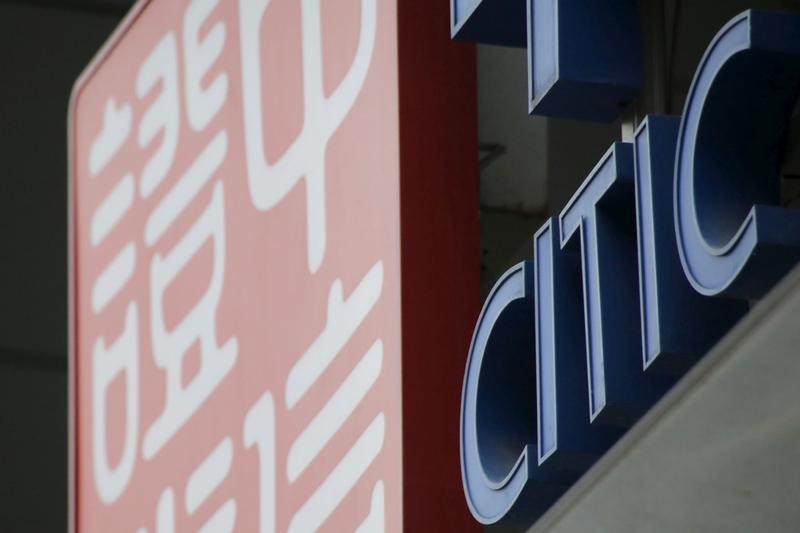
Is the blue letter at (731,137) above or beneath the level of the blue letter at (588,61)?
beneath

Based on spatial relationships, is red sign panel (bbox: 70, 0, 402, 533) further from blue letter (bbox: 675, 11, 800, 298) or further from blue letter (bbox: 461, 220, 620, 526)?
blue letter (bbox: 675, 11, 800, 298)

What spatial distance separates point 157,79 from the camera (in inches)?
180

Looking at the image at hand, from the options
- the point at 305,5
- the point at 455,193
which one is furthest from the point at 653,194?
the point at 305,5

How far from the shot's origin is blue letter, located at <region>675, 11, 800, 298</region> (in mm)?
2684

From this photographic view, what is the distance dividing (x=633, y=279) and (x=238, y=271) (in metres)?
1.11

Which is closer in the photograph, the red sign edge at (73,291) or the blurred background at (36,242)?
the red sign edge at (73,291)

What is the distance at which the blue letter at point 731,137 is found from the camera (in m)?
2.68

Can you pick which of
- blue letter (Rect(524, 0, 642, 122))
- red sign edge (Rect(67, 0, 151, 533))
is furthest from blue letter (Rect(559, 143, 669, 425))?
red sign edge (Rect(67, 0, 151, 533))

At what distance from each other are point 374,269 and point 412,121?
22cm

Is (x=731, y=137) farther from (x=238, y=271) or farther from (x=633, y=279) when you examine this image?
(x=238, y=271)

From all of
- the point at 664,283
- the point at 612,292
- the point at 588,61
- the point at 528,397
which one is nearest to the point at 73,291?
the point at 528,397

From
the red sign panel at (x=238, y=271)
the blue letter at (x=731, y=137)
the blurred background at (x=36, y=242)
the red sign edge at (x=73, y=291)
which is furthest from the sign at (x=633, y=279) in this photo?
the blurred background at (x=36, y=242)

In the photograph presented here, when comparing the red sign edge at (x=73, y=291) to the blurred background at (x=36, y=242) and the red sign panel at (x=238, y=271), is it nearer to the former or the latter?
the red sign panel at (x=238, y=271)

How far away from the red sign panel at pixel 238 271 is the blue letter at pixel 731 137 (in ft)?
2.14
